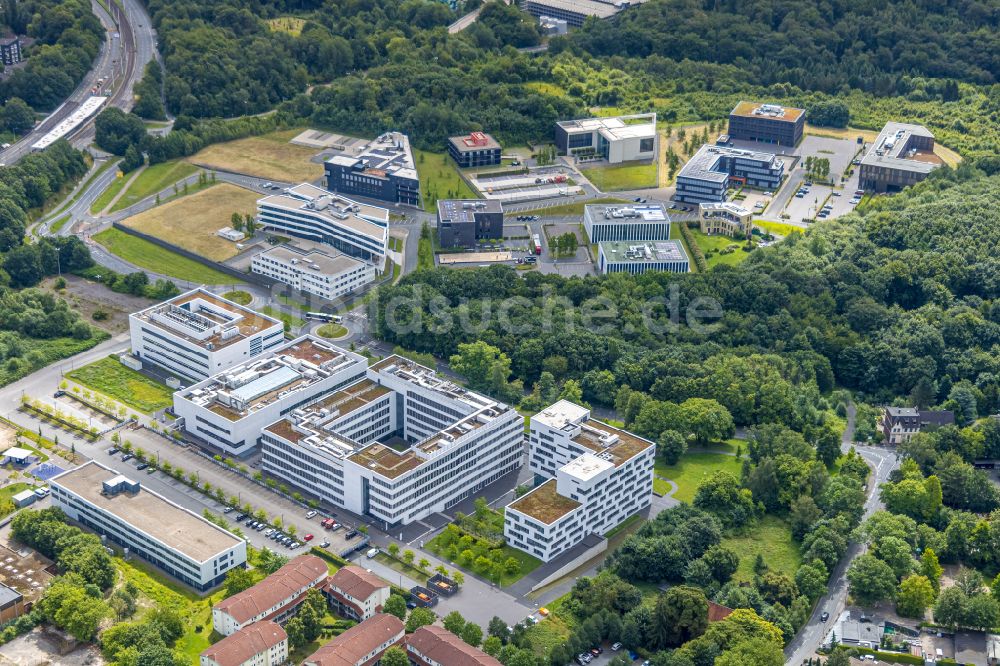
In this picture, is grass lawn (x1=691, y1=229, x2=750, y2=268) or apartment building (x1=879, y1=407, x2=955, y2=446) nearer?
apartment building (x1=879, y1=407, x2=955, y2=446)

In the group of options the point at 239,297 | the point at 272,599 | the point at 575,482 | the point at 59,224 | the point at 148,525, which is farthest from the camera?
the point at 59,224

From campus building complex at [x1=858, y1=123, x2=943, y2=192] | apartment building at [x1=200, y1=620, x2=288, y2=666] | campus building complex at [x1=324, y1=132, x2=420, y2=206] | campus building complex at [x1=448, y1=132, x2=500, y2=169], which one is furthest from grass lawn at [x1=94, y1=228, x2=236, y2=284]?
campus building complex at [x1=858, y1=123, x2=943, y2=192]

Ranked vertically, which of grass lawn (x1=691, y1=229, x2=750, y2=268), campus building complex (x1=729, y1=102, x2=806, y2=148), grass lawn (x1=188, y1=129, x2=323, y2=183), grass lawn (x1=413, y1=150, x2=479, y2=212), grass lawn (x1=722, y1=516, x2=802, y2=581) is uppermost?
campus building complex (x1=729, y1=102, x2=806, y2=148)

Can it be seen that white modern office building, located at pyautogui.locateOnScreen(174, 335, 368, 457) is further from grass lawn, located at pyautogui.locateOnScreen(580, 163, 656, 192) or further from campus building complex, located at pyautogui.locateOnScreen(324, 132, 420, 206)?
grass lawn, located at pyautogui.locateOnScreen(580, 163, 656, 192)

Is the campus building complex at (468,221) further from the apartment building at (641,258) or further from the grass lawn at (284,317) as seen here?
the grass lawn at (284,317)

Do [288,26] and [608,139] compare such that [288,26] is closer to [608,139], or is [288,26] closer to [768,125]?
[608,139]

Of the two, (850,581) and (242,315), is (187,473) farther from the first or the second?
(850,581)

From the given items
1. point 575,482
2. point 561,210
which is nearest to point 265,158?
point 561,210

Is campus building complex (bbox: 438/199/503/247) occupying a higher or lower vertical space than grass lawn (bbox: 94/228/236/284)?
higher
